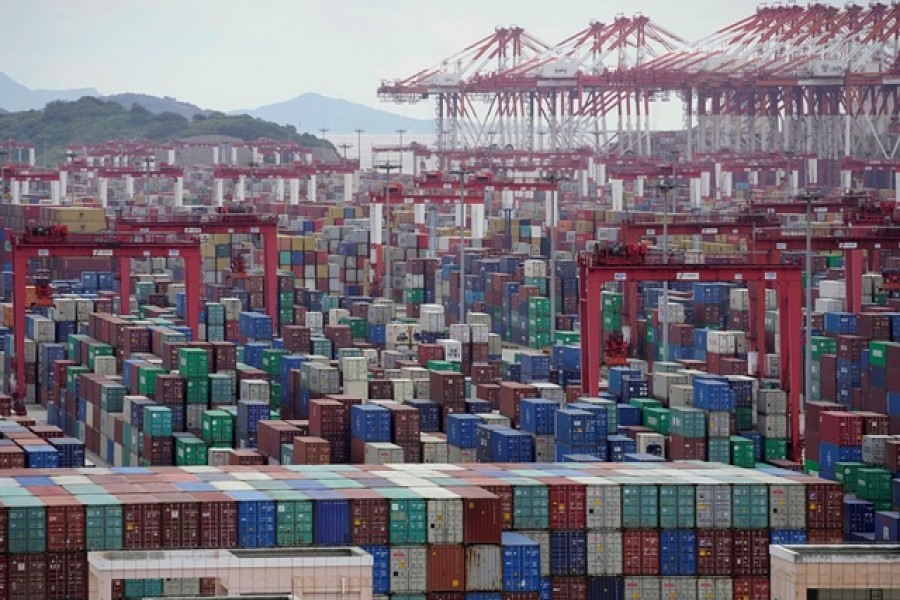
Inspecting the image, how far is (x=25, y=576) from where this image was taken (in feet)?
122

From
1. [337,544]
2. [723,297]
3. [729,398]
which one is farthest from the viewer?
[723,297]

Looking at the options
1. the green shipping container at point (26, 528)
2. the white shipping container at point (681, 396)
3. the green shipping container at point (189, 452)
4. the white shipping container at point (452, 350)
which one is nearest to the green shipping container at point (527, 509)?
the green shipping container at point (26, 528)

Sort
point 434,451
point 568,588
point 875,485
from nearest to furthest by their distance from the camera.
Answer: point 568,588, point 875,485, point 434,451

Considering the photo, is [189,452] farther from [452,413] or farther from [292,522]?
[292,522]

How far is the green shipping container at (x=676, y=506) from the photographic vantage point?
136 ft

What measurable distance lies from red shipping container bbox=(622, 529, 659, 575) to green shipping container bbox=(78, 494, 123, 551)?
868 cm

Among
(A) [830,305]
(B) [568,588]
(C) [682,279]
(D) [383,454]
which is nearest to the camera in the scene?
(B) [568,588]

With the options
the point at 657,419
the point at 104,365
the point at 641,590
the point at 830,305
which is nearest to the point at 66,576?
the point at 641,590

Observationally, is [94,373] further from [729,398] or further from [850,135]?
[850,135]

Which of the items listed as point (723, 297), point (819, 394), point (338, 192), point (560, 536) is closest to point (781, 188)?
point (338, 192)

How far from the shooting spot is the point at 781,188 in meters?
163

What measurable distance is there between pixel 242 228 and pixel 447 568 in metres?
50.3

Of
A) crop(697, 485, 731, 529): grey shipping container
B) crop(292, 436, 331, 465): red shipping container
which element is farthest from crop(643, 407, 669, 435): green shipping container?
crop(697, 485, 731, 529): grey shipping container

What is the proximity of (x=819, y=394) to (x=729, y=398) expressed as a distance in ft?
35.1
